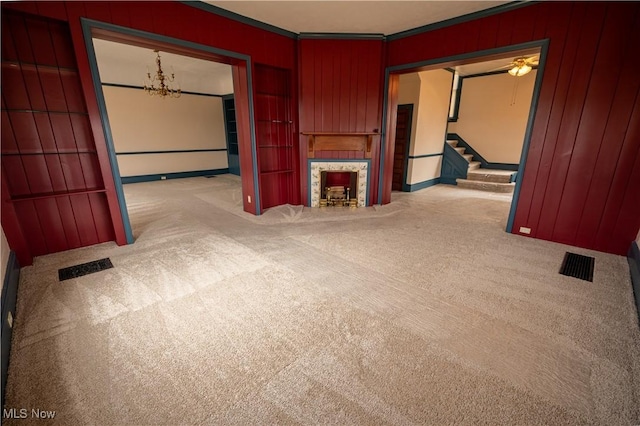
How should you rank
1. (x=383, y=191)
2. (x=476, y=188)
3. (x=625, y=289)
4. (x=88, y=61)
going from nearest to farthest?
(x=625, y=289)
(x=88, y=61)
(x=383, y=191)
(x=476, y=188)

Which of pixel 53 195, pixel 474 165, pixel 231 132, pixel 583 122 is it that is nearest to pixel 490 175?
pixel 474 165

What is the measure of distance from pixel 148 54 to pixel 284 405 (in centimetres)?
679

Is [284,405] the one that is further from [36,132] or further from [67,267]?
[36,132]

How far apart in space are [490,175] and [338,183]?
13.1 feet

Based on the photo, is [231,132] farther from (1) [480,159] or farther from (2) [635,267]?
(2) [635,267]

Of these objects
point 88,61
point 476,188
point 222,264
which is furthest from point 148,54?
Answer: point 476,188

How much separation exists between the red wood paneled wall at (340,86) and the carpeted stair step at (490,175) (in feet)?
11.2

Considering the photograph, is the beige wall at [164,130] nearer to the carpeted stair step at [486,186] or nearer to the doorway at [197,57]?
the doorway at [197,57]

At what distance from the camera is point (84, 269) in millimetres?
2662

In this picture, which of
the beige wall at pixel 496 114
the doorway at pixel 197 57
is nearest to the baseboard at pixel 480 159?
the beige wall at pixel 496 114

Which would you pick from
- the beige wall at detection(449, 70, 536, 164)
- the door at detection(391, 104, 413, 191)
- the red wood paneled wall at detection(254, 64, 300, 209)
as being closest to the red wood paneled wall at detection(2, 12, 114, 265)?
the red wood paneled wall at detection(254, 64, 300, 209)

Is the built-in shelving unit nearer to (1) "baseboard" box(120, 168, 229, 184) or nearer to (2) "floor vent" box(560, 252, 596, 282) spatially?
(2) "floor vent" box(560, 252, 596, 282)

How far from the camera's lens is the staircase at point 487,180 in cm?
619

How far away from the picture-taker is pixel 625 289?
2.32m
